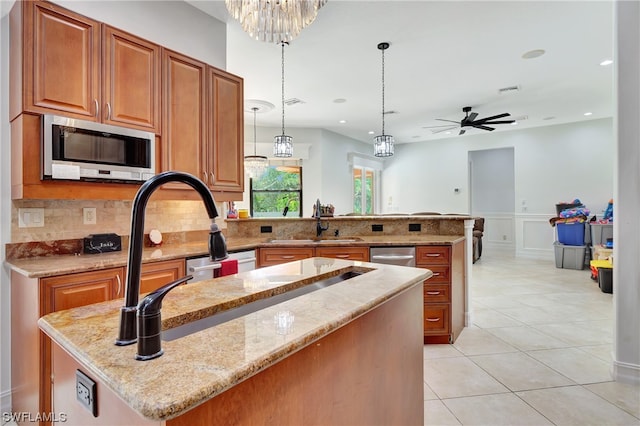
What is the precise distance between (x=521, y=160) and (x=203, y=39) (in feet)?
23.9

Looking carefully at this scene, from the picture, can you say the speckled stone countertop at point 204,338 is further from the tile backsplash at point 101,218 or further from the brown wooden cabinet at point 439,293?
the brown wooden cabinet at point 439,293

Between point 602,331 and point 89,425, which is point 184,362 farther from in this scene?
point 602,331

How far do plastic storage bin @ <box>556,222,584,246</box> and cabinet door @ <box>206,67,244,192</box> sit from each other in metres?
6.15

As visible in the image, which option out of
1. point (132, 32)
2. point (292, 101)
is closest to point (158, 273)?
point (132, 32)

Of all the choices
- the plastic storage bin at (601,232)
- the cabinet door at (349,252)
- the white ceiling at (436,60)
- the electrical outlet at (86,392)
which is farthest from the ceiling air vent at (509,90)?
the electrical outlet at (86,392)

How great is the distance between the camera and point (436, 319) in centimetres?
299

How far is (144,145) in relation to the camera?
8.01ft

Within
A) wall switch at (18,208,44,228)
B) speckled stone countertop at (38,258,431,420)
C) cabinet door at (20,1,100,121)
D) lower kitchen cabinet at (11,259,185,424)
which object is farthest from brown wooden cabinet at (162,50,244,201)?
speckled stone countertop at (38,258,431,420)

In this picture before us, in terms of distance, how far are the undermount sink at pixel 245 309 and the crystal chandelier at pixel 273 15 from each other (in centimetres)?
134

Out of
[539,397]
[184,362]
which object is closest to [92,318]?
[184,362]

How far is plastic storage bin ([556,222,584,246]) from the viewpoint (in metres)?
6.09

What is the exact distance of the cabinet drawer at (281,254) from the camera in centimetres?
316

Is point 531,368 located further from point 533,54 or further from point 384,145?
point 533,54

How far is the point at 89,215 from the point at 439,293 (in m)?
2.91
